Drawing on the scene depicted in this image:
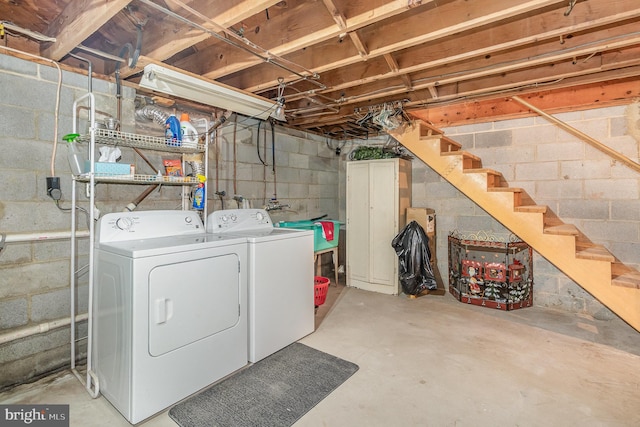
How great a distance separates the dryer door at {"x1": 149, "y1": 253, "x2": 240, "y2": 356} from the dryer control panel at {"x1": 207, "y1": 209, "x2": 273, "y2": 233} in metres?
0.50

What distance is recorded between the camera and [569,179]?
321cm

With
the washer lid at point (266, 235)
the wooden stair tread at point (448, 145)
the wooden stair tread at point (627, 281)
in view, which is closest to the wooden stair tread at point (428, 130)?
the wooden stair tread at point (448, 145)

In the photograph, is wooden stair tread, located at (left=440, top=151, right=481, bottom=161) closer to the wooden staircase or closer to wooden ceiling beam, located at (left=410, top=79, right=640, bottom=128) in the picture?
the wooden staircase

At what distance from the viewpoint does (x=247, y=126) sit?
11.4 feet

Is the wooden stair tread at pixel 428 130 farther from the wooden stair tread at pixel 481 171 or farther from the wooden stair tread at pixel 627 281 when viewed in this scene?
the wooden stair tread at pixel 627 281

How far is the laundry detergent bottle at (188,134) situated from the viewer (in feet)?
8.02

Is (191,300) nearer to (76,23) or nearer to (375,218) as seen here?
(76,23)

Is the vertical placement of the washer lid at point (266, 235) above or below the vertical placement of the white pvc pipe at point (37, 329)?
above

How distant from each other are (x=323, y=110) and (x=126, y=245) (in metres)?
2.42

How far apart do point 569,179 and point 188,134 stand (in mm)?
3637

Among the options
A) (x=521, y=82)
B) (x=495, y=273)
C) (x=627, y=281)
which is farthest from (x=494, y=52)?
(x=495, y=273)

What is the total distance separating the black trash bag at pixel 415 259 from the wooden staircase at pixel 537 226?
688 mm

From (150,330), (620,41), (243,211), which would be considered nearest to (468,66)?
(620,41)

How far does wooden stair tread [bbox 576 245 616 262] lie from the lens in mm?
2484
